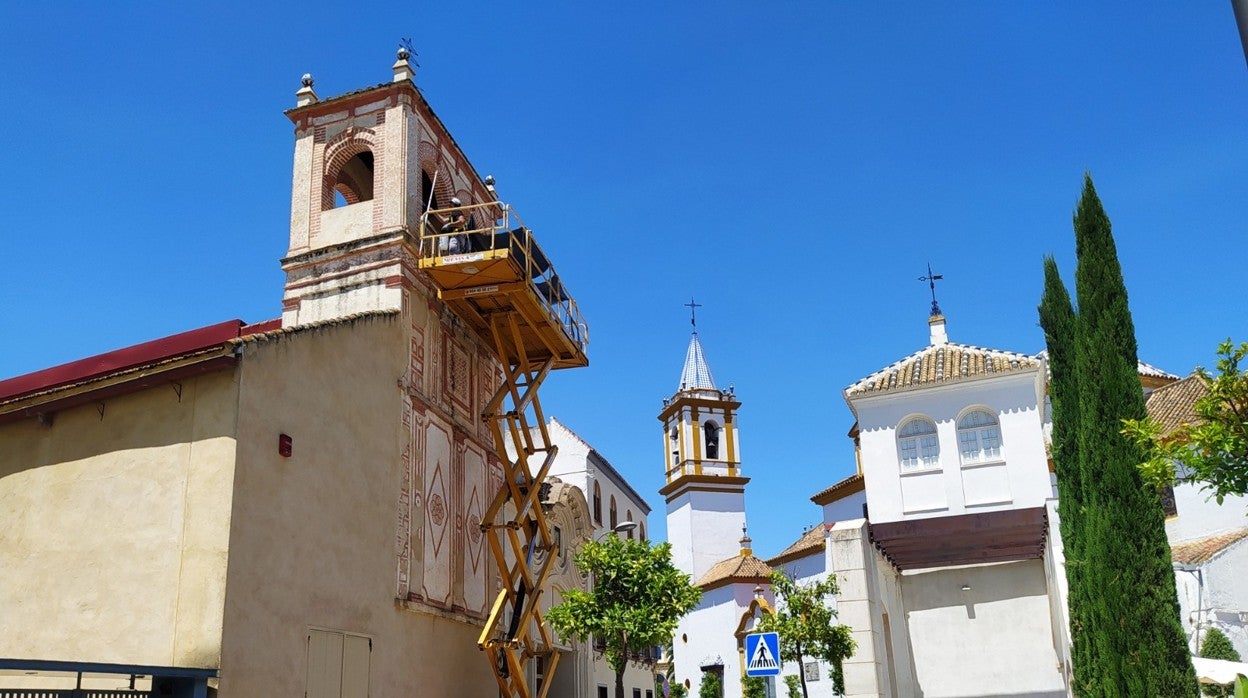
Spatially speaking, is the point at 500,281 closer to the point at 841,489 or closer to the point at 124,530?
the point at 124,530

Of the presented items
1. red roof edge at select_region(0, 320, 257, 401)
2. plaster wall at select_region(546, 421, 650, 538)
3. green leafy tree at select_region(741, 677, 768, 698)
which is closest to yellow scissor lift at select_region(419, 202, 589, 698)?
red roof edge at select_region(0, 320, 257, 401)

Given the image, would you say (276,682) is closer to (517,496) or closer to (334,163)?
(517,496)

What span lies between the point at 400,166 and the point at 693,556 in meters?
39.2

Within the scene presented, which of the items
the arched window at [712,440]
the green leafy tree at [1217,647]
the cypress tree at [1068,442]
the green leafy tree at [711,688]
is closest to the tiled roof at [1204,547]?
the green leafy tree at [1217,647]

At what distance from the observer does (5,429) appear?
1523cm

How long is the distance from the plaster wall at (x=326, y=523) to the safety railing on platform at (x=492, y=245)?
1.84 metres

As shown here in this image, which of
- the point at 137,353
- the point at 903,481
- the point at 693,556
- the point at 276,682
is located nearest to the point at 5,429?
the point at 137,353

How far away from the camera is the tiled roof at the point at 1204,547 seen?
26.6 meters

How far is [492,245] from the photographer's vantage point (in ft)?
64.2

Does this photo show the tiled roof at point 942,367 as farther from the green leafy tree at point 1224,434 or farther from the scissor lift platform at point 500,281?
the green leafy tree at point 1224,434

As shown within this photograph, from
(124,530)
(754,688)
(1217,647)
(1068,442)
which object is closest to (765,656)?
(124,530)

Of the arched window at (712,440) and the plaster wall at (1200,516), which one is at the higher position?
the arched window at (712,440)

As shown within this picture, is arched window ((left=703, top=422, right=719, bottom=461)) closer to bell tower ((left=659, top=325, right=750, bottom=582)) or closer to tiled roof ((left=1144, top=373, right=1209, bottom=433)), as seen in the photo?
bell tower ((left=659, top=325, right=750, bottom=582))

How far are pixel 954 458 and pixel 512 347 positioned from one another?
10.4m
